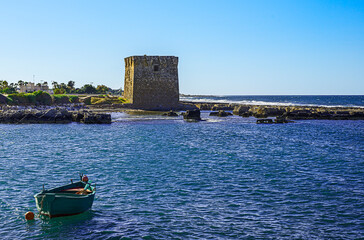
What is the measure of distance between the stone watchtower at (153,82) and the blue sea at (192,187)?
131 ft

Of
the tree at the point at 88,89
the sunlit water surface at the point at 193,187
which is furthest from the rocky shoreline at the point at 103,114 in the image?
the tree at the point at 88,89

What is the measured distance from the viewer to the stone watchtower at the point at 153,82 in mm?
69938

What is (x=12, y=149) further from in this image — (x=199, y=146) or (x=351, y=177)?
(x=351, y=177)

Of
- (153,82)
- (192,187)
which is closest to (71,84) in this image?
(153,82)

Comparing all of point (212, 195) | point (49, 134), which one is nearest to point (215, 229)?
point (212, 195)

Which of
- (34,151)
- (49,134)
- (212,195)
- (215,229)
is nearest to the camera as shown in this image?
(215,229)

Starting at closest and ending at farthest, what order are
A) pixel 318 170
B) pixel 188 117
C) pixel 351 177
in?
1. pixel 351 177
2. pixel 318 170
3. pixel 188 117

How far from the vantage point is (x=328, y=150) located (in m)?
26.2

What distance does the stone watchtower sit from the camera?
69938 millimetres

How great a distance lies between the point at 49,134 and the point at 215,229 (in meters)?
27.4

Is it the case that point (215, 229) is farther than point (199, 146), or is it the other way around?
point (199, 146)

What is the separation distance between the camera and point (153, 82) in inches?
2781

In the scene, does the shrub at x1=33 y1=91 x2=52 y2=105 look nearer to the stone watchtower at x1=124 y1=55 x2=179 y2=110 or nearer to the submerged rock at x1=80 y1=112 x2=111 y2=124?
the stone watchtower at x1=124 y1=55 x2=179 y2=110

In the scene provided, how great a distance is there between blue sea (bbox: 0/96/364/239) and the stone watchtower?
39994mm
